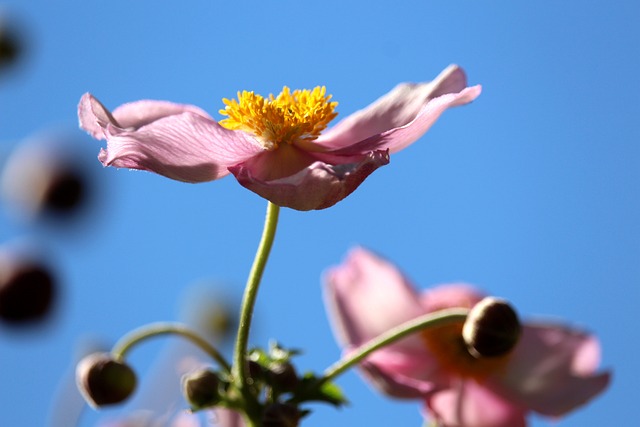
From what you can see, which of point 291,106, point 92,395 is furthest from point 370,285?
point 92,395

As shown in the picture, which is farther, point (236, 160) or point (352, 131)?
point (352, 131)

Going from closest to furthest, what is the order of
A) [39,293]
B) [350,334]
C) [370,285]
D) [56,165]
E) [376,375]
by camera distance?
[376,375] → [350,334] → [370,285] → [39,293] → [56,165]

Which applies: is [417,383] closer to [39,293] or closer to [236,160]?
[236,160]

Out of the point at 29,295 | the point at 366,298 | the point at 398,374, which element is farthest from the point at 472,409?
the point at 29,295

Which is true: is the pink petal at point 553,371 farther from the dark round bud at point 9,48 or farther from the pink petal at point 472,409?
the dark round bud at point 9,48

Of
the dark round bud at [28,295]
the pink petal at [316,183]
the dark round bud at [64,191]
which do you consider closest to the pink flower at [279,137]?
the pink petal at [316,183]

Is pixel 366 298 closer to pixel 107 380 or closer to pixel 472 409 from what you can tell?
pixel 472 409
